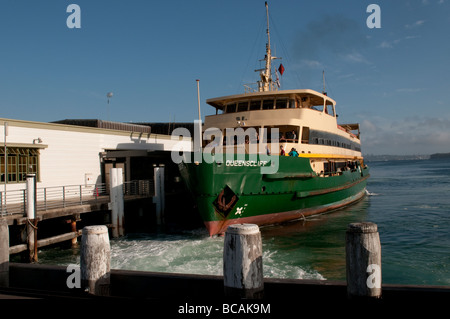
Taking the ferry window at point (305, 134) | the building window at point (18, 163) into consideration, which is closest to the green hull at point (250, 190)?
the ferry window at point (305, 134)

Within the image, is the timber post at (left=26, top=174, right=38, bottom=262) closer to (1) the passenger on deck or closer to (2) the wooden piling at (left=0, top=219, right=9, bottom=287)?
(2) the wooden piling at (left=0, top=219, right=9, bottom=287)

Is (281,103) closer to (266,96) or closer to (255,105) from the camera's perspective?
(266,96)

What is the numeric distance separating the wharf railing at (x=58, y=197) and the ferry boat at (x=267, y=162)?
4163 mm

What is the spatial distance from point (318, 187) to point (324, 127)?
4.19m

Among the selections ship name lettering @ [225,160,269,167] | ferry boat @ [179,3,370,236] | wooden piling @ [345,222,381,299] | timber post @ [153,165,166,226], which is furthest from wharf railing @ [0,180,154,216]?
wooden piling @ [345,222,381,299]

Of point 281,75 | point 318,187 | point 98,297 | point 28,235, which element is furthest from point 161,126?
point 98,297

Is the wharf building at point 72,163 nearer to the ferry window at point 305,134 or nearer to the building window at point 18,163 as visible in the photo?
the building window at point 18,163

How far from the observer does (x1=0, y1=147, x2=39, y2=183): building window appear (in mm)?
14225

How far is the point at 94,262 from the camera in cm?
465

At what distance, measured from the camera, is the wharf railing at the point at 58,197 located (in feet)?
41.7

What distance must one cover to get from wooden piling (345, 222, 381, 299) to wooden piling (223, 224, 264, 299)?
40.7 inches

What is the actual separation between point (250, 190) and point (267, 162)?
4.24 ft

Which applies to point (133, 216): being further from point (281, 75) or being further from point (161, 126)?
point (161, 126)

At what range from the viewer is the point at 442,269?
386 inches
